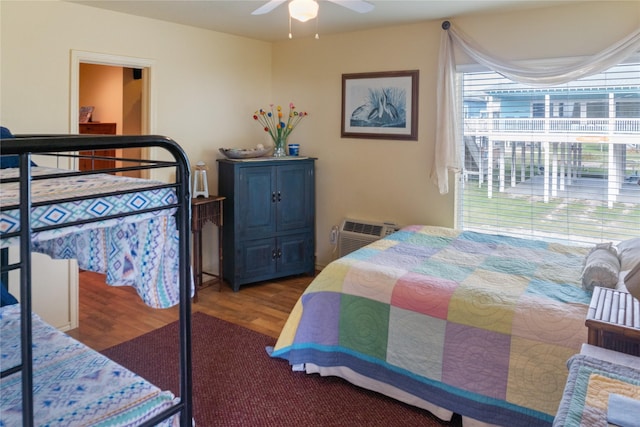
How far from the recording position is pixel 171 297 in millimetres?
1319

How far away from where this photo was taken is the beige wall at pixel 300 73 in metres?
3.18

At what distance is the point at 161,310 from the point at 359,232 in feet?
6.28

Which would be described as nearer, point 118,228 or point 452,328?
point 118,228

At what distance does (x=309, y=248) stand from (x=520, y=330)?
2.78 meters

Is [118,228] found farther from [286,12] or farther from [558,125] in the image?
[558,125]

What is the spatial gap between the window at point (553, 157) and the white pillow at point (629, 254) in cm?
72

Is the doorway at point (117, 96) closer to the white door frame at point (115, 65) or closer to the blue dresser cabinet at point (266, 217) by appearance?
the white door frame at point (115, 65)

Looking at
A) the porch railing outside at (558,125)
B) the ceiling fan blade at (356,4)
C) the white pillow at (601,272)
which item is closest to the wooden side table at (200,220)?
the ceiling fan blade at (356,4)

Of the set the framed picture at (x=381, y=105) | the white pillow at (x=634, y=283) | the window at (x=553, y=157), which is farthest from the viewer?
the framed picture at (x=381, y=105)

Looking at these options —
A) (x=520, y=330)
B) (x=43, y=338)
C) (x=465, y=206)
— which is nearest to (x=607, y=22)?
(x=465, y=206)

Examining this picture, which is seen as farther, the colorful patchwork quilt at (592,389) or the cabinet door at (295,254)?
the cabinet door at (295,254)

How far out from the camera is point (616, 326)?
1366 mm

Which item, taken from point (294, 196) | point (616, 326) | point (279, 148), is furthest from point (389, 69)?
point (616, 326)

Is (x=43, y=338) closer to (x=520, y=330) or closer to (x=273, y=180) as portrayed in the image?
(x=520, y=330)
